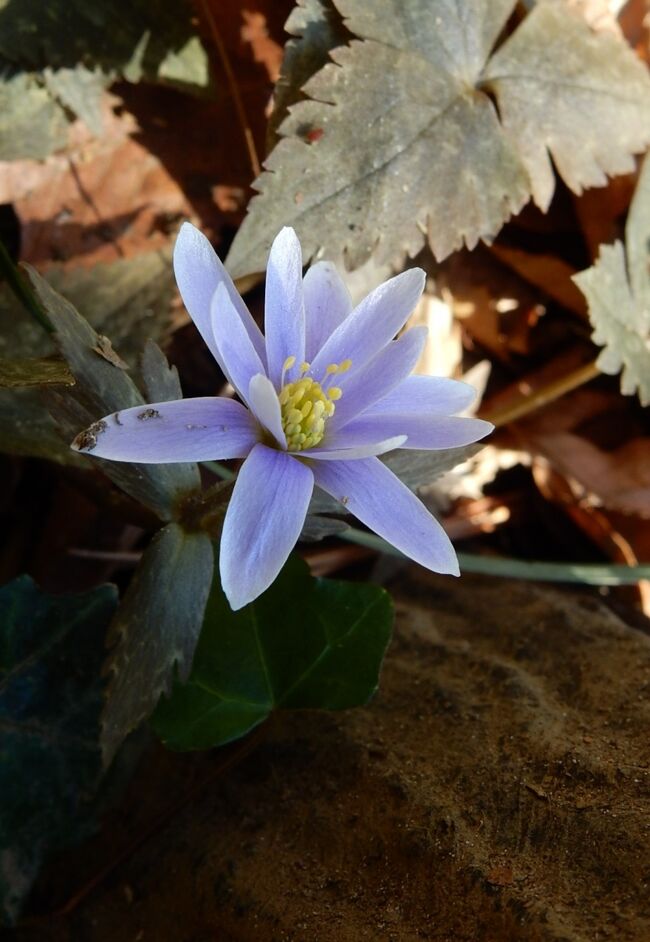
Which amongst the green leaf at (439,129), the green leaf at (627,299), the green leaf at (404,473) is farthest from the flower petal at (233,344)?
the green leaf at (627,299)

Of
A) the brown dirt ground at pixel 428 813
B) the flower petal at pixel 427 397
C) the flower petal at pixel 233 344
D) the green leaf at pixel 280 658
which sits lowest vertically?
the brown dirt ground at pixel 428 813

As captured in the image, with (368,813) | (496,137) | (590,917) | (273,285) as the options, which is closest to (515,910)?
(590,917)

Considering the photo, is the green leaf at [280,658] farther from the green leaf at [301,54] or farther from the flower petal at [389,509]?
the green leaf at [301,54]

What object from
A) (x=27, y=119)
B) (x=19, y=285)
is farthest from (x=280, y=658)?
(x=27, y=119)

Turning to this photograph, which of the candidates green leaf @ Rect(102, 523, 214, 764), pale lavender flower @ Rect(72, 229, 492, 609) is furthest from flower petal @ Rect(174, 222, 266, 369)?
green leaf @ Rect(102, 523, 214, 764)

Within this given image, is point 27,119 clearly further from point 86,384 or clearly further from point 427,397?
point 427,397
